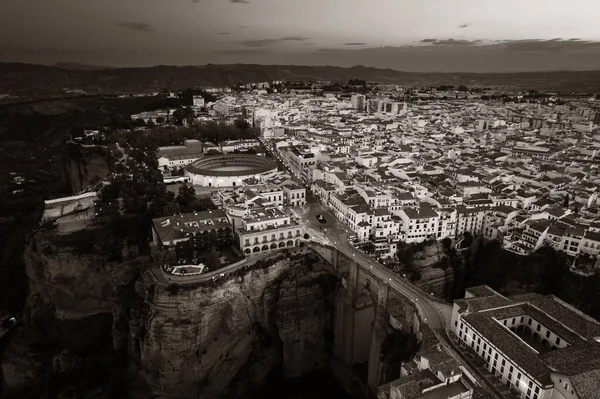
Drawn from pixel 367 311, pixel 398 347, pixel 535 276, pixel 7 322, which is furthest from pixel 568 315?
pixel 7 322

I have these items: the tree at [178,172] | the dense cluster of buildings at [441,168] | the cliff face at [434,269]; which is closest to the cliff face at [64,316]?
the tree at [178,172]

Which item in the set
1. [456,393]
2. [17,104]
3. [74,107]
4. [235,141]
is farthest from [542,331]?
[17,104]

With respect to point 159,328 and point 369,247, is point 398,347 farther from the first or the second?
point 159,328

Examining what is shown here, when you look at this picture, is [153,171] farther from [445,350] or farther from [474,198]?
[445,350]

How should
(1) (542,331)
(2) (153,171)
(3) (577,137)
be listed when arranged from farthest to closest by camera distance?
(3) (577,137) < (2) (153,171) < (1) (542,331)

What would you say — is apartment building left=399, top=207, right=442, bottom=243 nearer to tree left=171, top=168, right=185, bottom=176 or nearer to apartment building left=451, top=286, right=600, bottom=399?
apartment building left=451, top=286, right=600, bottom=399
